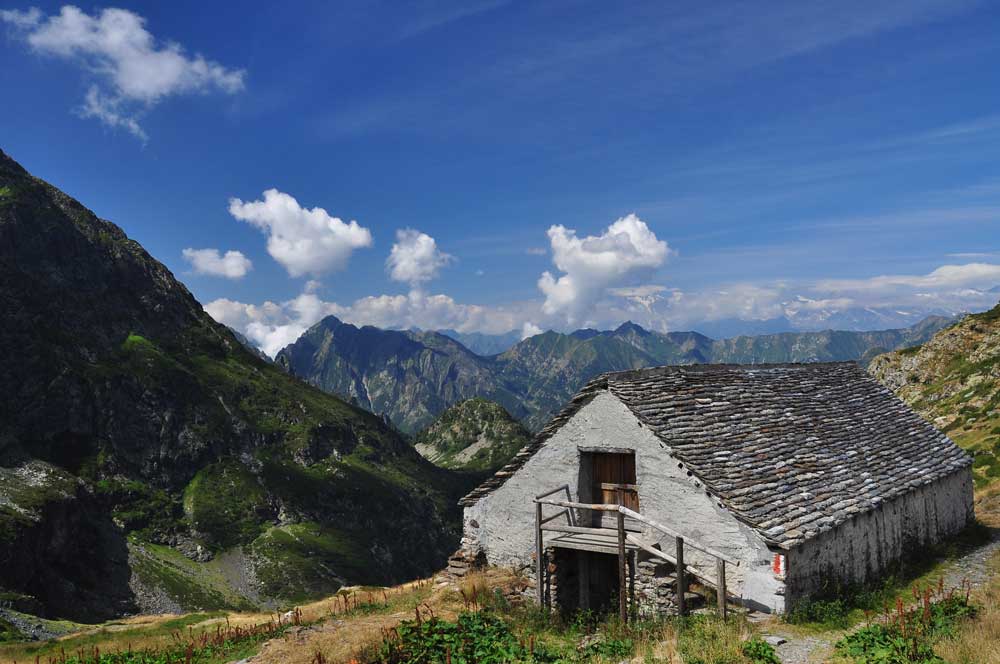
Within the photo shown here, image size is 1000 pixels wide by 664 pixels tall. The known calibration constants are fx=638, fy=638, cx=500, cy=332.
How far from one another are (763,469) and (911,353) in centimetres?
7571

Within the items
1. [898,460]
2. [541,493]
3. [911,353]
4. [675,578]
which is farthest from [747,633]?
[911,353]

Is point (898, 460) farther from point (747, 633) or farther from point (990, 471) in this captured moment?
point (990, 471)

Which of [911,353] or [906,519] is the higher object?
[911,353]

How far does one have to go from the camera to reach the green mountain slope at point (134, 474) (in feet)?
382

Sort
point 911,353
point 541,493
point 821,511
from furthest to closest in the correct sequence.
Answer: point 911,353 < point 541,493 < point 821,511

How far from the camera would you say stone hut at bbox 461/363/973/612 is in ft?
52.1

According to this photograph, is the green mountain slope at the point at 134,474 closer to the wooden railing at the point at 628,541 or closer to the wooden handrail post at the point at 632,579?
the wooden railing at the point at 628,541

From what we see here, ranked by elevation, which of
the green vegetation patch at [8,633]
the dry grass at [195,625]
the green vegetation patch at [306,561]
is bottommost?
the green vegetation patch at [306,561]

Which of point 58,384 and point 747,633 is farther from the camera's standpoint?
point 58,384

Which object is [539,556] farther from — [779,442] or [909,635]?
[909,635]

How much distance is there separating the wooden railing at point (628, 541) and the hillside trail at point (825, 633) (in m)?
1.49

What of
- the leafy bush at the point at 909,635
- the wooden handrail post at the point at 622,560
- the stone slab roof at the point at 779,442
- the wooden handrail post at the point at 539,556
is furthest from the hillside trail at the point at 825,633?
the wooden handrail post at the point at 539,556

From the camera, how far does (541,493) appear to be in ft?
65.5

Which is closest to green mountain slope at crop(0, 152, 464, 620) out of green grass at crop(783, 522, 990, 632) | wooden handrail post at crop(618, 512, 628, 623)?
wooden handrail post at crop(618, 512, 628, 623)
